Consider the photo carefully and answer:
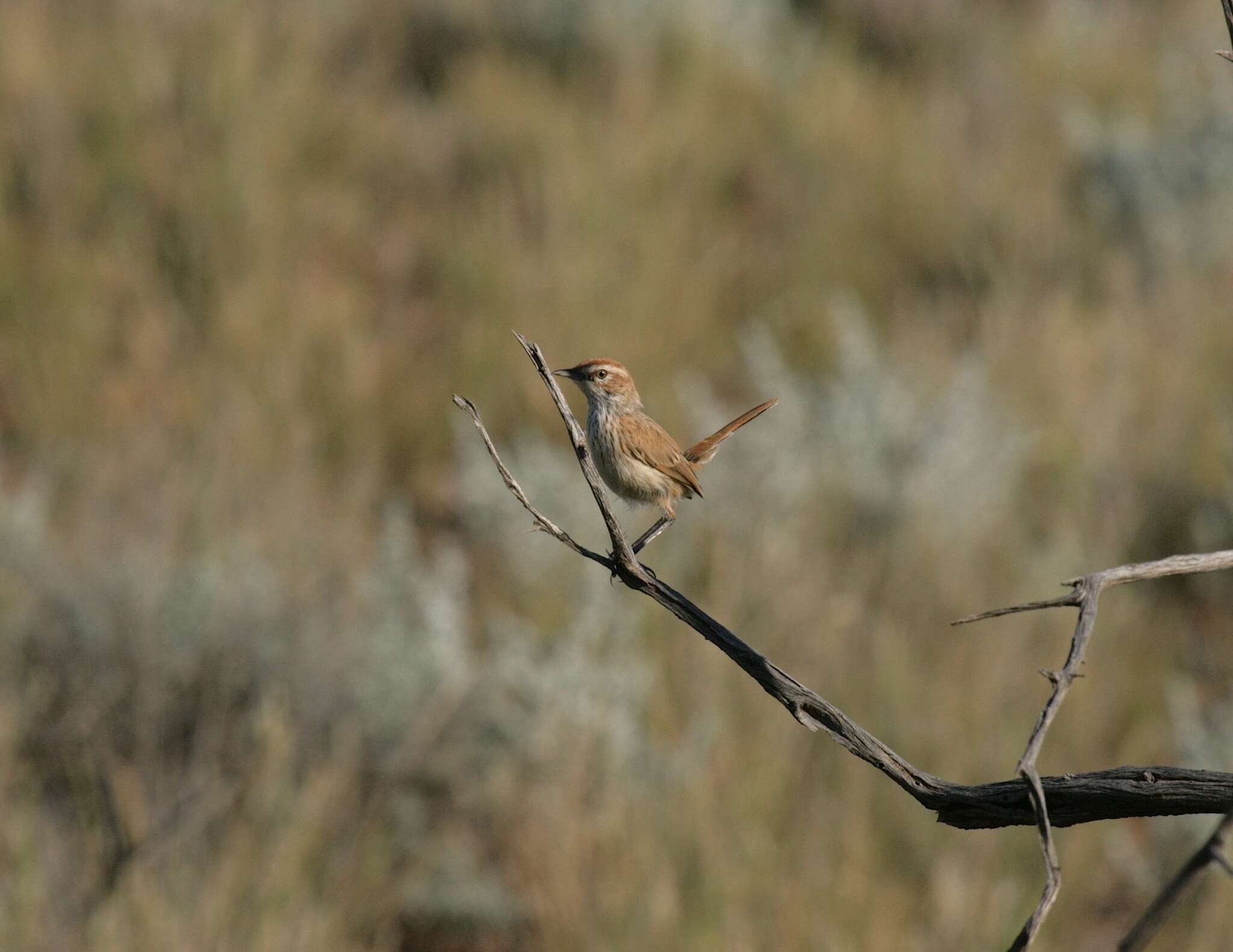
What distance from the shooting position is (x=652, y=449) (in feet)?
7.27

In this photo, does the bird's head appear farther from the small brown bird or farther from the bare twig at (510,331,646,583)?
the bare twig at (510,331,646,583)

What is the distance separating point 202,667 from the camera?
4625 mm

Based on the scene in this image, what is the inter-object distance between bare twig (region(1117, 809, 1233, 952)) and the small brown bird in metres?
1.44

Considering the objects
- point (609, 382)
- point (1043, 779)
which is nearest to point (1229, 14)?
point (1043, 779)

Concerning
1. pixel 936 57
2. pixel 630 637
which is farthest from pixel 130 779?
pixel 936 57

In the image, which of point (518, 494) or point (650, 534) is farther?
point (650, 534)

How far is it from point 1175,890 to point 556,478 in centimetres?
478

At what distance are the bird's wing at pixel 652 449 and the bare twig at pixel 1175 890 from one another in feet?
4.81

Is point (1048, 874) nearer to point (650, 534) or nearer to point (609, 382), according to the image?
point (650, 534)

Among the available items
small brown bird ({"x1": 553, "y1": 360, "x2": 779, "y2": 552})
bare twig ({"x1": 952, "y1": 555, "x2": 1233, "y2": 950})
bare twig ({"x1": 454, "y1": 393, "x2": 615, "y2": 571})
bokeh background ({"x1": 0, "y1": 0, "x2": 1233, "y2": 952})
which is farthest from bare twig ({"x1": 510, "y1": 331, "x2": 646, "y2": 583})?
bokeh background ({"x1": 0, "y1": 0, "x2": 1233, "y2": 952})

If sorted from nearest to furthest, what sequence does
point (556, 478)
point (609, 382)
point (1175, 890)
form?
point (1175, 890) → point (609, 382) → point (556, 478)

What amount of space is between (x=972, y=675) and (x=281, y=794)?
7.75ft

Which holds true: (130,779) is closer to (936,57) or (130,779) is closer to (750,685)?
(750,685)

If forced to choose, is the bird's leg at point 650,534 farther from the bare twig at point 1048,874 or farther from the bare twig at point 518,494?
the bare twig at point 1048,874
